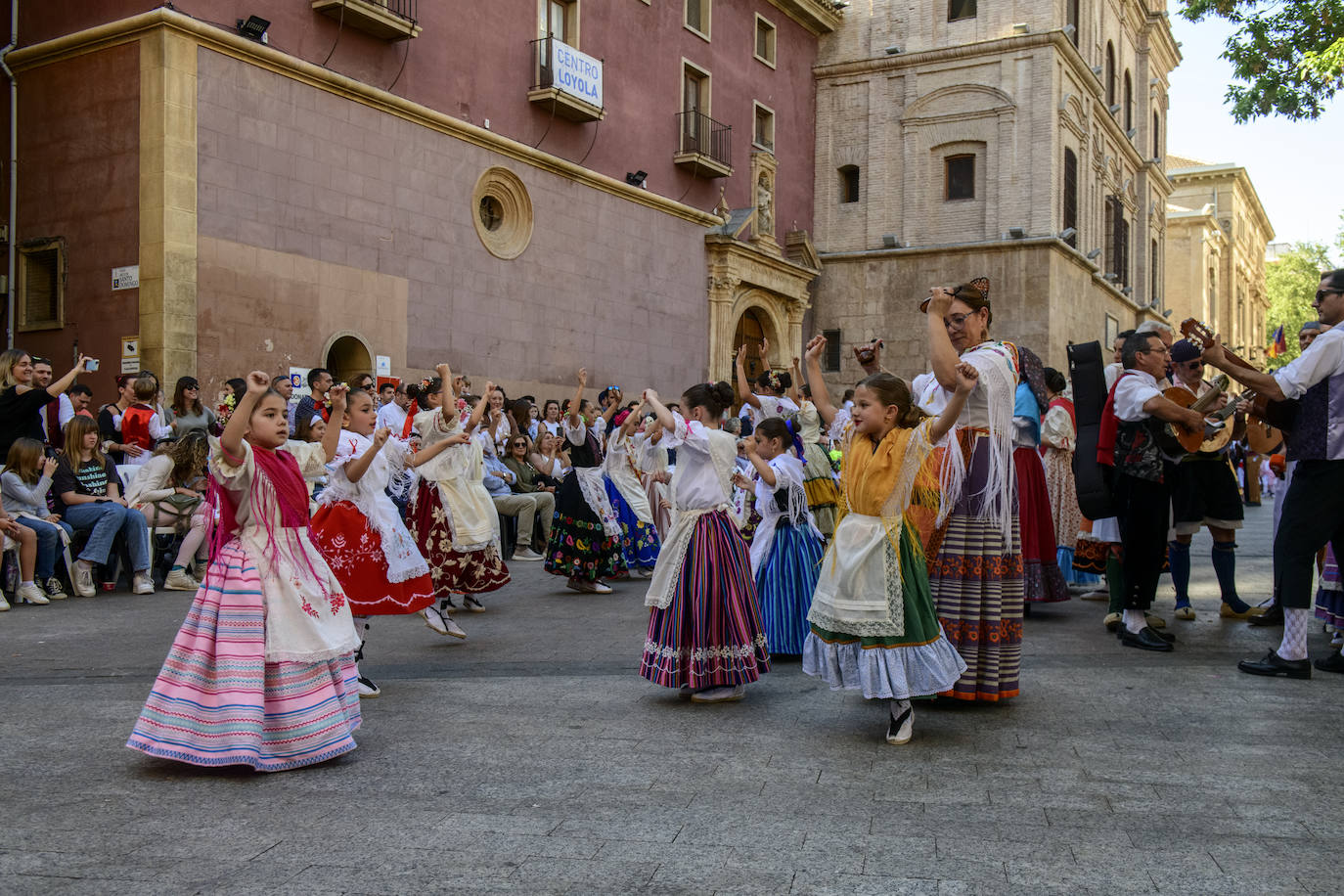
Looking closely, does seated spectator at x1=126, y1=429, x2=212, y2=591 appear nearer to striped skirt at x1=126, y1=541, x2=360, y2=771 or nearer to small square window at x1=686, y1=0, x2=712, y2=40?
striped skirt at x1=126, y1=541, x2=360, y2=771

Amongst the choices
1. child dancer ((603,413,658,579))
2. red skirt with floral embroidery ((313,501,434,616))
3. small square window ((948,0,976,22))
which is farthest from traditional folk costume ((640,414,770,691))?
small square window ((948,0,976,22))

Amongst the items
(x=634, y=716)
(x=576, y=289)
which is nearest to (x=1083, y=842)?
(x=634, y=716)

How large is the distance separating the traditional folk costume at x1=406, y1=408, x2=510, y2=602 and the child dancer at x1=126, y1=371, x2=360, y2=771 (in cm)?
320

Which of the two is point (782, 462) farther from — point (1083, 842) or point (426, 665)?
point (1083, 842)

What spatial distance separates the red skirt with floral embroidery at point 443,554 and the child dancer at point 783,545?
228 centimetres

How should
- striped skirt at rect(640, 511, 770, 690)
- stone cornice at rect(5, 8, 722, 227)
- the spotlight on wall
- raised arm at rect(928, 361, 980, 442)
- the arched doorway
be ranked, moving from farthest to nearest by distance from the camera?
the arched doorway → the spotlight on wall → stone cornice at rect(5, 8, 722, 227) → striped skirt at rect(640, 511, 770, 690) → raised arm at rect(928, 361, 980, 442)

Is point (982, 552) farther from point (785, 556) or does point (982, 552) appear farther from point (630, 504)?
point (630, 504)

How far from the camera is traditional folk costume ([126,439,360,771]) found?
470cm

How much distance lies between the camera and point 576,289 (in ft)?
70.7

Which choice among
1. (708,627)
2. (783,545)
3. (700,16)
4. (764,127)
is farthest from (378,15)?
(764,127)

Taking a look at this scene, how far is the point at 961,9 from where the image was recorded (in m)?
30.2

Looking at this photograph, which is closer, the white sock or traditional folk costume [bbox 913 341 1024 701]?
traditional folk costume [bbox 913 341 1024 701]

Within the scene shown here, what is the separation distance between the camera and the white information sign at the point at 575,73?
20297mm

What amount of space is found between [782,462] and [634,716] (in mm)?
2281
